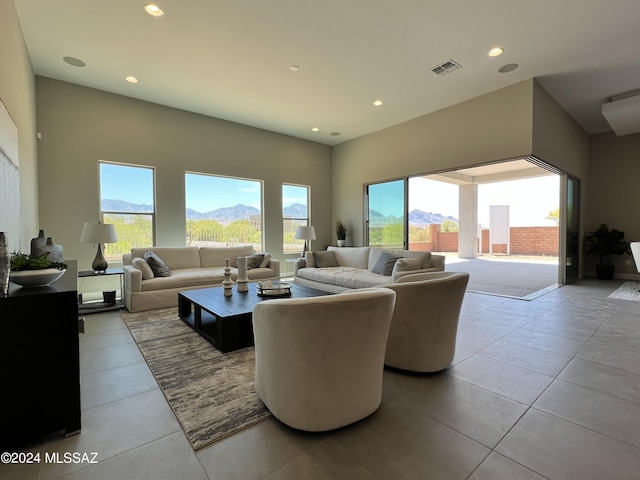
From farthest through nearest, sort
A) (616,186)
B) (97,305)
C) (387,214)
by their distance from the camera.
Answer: (387,214) → (616,186) → (97,305)

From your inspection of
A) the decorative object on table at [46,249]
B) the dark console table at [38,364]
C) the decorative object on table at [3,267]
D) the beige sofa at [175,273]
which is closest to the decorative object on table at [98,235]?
the beige sofa at [175,273]

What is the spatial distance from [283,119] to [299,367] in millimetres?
5424

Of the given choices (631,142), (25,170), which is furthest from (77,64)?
(631,142)

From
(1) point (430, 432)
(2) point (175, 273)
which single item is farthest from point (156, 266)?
(1) point (430, 432)

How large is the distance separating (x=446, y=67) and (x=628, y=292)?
500cm

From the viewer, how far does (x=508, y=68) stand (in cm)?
404

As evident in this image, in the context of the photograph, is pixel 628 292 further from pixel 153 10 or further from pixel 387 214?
pixel 153 10

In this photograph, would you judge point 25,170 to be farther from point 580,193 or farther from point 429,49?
point 580,193

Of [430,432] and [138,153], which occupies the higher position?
[138,153]

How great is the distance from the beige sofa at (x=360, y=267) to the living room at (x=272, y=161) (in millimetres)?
1120

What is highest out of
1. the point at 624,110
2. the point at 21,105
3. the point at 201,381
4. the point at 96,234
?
the point at 624,110

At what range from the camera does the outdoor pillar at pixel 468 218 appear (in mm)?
11148

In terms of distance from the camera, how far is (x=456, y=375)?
225cm

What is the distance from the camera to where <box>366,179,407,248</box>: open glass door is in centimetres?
635
